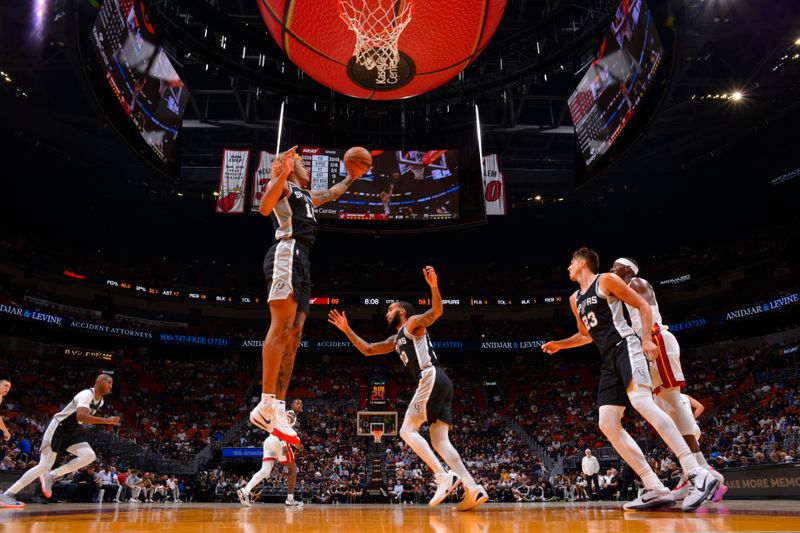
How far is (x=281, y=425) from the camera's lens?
4027 millimetres

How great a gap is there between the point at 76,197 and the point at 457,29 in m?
22.7

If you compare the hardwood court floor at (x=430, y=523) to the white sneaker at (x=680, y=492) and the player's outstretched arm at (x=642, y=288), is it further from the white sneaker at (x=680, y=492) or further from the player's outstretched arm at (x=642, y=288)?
the player's outstretched arm at (x=642, y=288)

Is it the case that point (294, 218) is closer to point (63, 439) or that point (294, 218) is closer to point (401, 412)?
point (63, 439)

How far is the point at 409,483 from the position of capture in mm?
16078

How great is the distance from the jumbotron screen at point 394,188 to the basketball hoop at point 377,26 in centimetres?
756

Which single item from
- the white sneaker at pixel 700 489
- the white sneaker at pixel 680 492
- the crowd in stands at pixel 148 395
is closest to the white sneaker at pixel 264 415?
the white sneaker at pixel 700 489

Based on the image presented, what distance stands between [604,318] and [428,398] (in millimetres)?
1801

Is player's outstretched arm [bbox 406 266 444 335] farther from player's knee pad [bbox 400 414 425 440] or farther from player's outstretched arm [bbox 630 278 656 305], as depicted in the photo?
player's outstretched arm [bbox 630 278 656 305]

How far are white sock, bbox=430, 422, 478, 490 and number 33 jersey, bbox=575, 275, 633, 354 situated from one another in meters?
1.44

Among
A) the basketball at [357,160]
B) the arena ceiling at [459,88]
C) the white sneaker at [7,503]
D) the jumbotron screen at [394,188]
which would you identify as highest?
the arena ceiling at [459,88]

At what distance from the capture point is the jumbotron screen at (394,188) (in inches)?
520

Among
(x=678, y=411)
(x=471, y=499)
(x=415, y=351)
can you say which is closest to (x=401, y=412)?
(x=415, y=351)

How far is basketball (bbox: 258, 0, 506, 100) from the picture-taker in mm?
5004

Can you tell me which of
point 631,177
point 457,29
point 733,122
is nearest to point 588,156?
point 457,29
